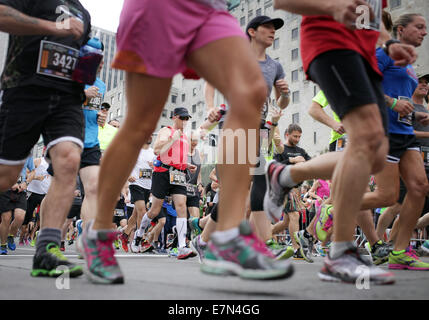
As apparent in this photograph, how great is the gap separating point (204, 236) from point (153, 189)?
9.61 feet

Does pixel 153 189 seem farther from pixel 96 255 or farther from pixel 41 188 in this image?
pixel 96 255

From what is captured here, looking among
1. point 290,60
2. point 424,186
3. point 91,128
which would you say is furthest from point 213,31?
point 290,60

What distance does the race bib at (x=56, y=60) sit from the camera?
263 centimetres

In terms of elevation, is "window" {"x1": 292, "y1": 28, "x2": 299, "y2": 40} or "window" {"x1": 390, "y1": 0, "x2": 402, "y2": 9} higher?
"window" {"x1": 292, "y1": 28, "x2": 299, "y2": 40}

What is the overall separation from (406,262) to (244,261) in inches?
98.3

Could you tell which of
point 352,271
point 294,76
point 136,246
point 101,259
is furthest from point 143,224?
point 294,76

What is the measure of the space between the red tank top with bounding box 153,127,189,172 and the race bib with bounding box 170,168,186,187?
11 centimetres

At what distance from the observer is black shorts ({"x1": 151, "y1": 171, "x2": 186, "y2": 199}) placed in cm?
677

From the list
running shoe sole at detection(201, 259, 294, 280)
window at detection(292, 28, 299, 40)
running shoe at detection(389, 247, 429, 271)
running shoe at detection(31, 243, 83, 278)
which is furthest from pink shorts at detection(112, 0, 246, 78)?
window at detection(292, 28, 299, 40)

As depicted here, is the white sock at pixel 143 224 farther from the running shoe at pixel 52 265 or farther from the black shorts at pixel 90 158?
the running shoe at pixel 52 265

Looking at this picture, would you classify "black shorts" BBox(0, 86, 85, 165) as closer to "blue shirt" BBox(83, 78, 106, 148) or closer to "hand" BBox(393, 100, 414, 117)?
"blue shirt" BBox(83, 78, 106, 148)

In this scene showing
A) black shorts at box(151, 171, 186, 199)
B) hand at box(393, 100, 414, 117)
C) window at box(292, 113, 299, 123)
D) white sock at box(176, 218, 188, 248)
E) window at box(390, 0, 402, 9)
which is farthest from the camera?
window at box(292, 113, 299, 123)

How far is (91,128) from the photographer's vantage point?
16.7 feet

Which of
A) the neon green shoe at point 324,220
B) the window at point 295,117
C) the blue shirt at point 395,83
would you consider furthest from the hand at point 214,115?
the window at point 295,117
